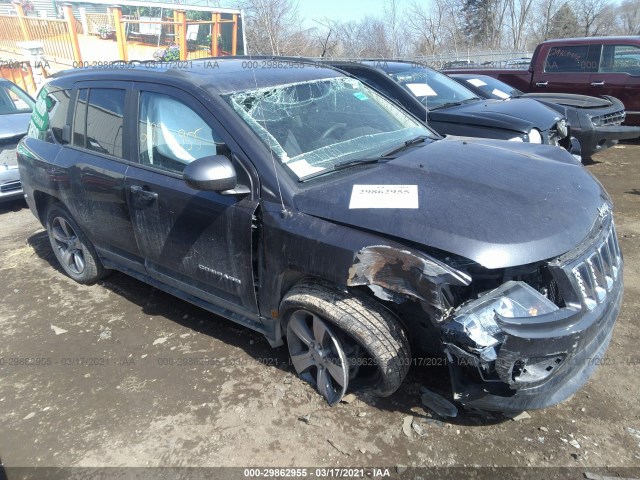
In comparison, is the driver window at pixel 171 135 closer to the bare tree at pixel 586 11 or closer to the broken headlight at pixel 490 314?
the broken headlight at pixel 490 314

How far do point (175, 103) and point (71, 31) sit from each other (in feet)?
40.3

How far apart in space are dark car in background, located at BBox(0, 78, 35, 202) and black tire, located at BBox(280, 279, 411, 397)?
5775 mm

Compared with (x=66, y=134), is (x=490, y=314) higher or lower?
lower

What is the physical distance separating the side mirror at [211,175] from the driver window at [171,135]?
0.23 metres

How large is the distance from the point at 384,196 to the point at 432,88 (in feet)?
14.5

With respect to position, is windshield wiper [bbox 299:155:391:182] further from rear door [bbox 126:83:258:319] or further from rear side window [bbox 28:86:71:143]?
rear side window [bbox 28:86:71:143]

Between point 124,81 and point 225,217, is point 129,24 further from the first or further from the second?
point 225,217

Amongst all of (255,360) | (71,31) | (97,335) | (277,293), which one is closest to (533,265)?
(277,293)

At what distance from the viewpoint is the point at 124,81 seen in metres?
3.51

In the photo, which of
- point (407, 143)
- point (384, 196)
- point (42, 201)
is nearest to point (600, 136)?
point (407, 143)

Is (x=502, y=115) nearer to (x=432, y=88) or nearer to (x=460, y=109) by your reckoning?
(x=460, y=109)

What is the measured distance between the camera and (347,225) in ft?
8.03

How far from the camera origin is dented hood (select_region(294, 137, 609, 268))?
2219 mm

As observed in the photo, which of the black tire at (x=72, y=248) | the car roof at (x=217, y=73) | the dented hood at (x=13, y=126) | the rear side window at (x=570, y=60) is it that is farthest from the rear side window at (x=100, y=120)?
the rear side window at (x=570, y=60)
